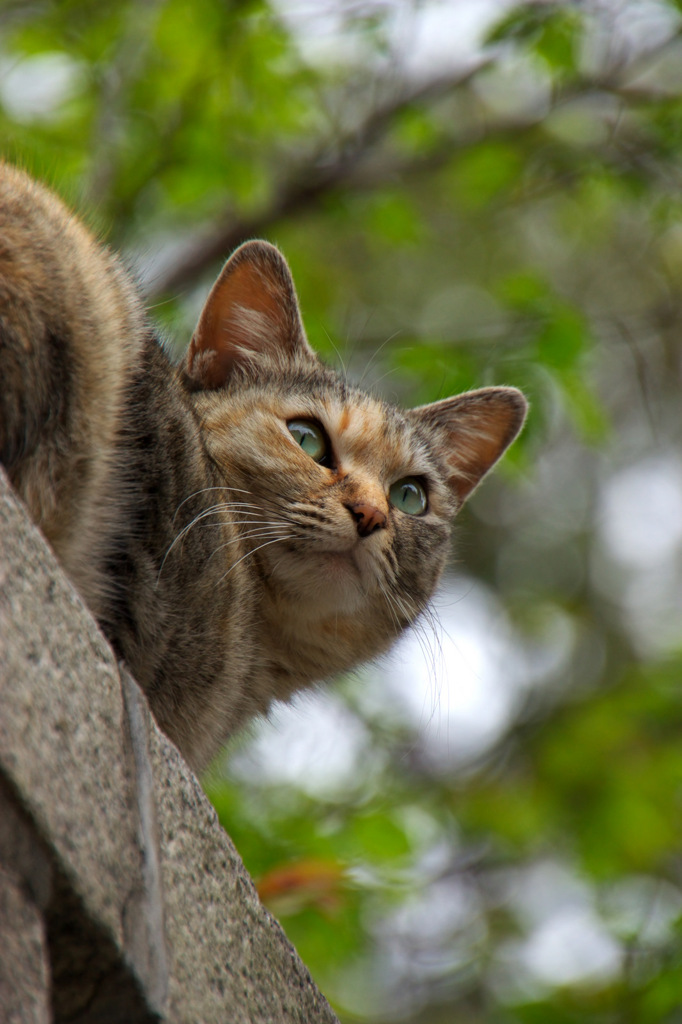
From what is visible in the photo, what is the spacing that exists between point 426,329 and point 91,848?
4.68 meters

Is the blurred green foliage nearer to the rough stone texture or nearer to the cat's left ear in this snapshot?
the cat's left ear

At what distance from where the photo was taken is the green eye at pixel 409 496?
10.6 feet

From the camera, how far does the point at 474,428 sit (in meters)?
3.78

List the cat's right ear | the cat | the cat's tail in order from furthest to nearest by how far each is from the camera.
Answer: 1. the cat's right ear
2. the cat
3. the cat's tail

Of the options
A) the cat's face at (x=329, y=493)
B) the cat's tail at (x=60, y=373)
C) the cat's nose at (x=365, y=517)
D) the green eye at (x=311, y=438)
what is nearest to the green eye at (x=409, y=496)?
the cat's face at (x=329, y=493)

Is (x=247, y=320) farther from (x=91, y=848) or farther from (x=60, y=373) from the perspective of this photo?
(x=91, y=848)

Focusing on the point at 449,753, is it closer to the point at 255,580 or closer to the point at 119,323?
the point at 255,580

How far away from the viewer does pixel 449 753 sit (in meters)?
7.48

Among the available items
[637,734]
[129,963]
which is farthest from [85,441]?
[637,734]

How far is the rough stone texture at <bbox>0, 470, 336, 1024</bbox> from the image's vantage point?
133cm

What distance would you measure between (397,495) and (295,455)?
519mm

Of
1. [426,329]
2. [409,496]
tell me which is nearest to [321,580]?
[409,496]

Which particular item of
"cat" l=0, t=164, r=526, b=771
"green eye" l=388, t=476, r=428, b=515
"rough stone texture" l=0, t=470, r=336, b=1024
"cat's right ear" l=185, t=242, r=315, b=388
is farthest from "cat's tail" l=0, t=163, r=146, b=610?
"green eye" l=388, t=476, r=428, b=515

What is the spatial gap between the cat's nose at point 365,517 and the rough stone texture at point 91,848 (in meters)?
1.02
